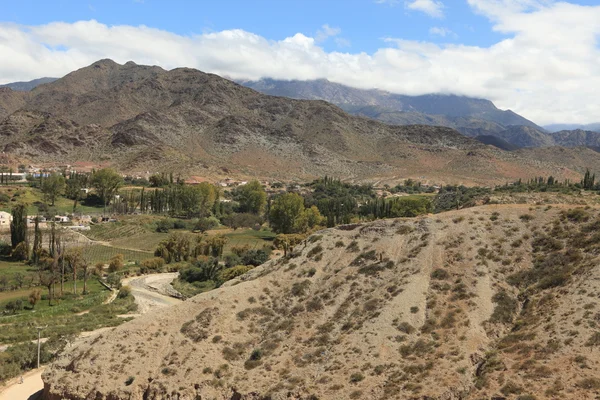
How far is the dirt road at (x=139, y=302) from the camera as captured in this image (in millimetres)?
34194

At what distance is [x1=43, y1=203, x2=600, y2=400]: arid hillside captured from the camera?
26.6m

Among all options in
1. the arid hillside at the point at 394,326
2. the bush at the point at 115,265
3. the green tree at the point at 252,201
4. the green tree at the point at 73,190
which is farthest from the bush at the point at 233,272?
the green tree at the point at 73,190

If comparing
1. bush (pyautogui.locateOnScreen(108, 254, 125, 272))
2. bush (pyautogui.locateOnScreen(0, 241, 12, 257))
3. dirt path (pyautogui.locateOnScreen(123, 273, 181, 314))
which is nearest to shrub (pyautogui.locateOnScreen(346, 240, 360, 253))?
dirt path (pyautogui.locateOnScreen(123, 273, 181, 314))

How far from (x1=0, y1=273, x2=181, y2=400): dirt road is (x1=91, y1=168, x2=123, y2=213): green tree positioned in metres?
68.7

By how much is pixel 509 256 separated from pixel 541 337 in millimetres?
9408

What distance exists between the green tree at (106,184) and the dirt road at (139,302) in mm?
68680

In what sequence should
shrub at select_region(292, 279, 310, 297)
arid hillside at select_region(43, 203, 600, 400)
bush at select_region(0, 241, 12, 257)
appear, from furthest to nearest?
bush at select_region(0, 241, 12, 257) < shrub at select_region(292, 279, 310, 297) < arid hillside at select_region(43, 203, 600, 400)

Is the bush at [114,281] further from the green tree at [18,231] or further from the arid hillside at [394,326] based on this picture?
the arid hillside at [394,326]

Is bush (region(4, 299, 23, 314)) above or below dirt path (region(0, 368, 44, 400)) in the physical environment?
below

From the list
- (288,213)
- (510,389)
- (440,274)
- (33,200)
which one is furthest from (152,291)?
(33,200)

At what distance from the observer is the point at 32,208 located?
380ft

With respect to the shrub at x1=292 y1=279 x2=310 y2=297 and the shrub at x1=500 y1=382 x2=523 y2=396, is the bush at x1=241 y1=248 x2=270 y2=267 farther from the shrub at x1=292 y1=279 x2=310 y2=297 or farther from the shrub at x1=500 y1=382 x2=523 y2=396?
the shrub at x1=500 y1=382 x2=523 y2=396

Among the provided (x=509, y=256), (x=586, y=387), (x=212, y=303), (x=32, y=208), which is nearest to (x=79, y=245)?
(x=32, y=208)

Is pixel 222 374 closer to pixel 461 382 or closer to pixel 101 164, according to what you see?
pixel 461 382
